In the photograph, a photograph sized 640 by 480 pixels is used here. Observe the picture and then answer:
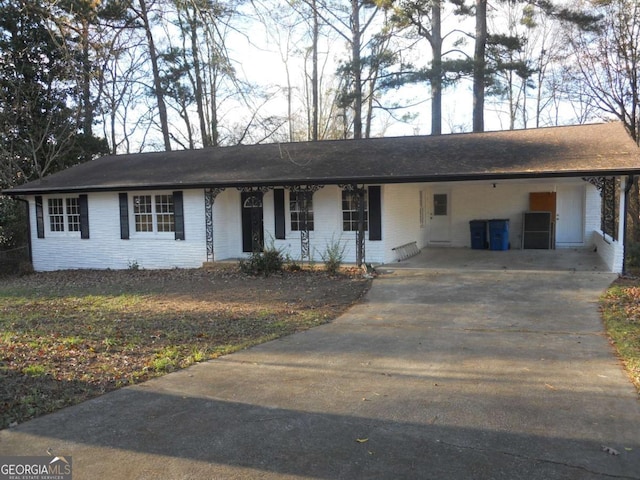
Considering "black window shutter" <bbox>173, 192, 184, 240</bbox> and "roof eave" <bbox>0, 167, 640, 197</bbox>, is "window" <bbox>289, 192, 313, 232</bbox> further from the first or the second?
"black window shutter" <bbox>173, 192, 184, 240</bbox>

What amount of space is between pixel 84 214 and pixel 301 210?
7577mm

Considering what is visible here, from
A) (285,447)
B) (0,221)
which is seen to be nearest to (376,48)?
(0,221)

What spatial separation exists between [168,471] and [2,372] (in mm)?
3151

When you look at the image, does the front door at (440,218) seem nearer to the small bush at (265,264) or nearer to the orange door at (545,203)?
the orange door at (545,203)

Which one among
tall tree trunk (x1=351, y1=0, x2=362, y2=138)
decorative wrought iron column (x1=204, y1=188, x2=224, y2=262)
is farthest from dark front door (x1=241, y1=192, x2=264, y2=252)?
tall tree trunk (x1=351, y1=0, x2=362, y2=138)

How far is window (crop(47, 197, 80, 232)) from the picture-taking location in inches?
680

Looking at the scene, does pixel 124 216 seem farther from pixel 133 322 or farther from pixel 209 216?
pixel 133 322

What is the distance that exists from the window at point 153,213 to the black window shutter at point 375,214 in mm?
6269

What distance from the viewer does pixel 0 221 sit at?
19672 millimetres

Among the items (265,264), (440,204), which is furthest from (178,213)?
(440,204)

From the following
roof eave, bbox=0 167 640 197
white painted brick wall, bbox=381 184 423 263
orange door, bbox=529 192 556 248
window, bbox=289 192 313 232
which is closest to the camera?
roof eave, bbox=0 167 640 197

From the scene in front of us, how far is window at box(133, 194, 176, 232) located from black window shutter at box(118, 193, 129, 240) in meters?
0.24

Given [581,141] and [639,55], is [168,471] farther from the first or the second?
[639,55]

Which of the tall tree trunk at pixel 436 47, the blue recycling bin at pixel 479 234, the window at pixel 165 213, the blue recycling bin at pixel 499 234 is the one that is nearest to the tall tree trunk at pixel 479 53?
the tall tree trunk at pixel 436 47
